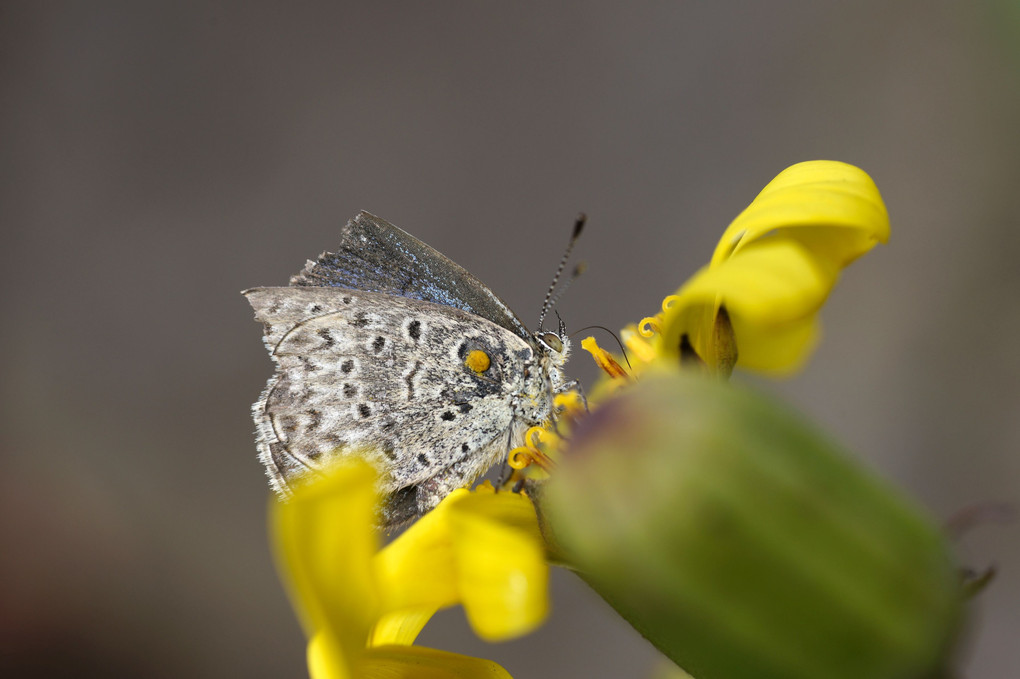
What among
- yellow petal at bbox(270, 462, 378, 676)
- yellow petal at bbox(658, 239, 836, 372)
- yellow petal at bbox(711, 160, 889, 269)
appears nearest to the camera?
→ yellow petal at bbox(270, 462, 378, 676)

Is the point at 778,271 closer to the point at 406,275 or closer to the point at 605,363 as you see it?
the point at 605,363

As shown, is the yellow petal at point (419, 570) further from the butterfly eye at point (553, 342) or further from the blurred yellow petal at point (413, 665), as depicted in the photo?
the butterfly eye at point (553, 342)

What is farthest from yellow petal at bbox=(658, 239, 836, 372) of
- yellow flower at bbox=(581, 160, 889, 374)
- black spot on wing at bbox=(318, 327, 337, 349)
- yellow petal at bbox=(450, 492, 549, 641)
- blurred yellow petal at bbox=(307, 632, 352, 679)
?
black spot on wing at bbox=(318, 327, 337, 349)

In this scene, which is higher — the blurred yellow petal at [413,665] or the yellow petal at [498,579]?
the yellow petal at [498,579]

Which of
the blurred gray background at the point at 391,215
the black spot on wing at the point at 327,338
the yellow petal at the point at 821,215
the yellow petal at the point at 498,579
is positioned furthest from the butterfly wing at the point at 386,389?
the blurred gray background at the point at 391,215

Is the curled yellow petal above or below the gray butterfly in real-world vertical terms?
above

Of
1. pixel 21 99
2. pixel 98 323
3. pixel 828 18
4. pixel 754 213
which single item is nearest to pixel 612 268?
pixel 828 18

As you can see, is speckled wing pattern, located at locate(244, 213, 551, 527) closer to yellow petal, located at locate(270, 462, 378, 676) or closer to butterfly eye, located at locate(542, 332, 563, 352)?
butterfly eye, located at locate(542, 332, 563, 352)

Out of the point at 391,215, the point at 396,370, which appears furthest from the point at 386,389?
the point at 391,215
